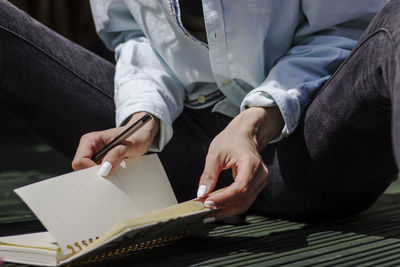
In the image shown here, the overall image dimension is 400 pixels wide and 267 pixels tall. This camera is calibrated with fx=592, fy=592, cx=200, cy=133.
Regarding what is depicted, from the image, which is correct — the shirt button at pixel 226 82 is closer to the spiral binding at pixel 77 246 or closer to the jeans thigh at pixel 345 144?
the jeans thigh at pixel 345 144

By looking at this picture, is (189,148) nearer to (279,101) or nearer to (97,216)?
(279,101)

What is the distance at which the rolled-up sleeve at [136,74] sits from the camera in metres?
1.17

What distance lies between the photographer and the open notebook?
83 cm

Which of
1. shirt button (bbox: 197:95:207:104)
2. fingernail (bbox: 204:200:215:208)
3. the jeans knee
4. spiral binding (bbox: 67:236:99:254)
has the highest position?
the jeans knee

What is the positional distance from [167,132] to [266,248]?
12.3 inches

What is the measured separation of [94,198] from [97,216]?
0.10 feet

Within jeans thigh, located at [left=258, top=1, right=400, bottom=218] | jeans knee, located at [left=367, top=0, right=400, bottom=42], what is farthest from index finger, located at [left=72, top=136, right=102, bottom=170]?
jeans knee, located at [left=367, top=0, right=400, bottom=42]

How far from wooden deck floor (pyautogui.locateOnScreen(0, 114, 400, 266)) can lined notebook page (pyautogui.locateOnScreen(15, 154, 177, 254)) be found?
0.27 feet

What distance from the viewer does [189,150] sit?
1316 millimetres

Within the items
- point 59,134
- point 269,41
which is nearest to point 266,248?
point 269,41

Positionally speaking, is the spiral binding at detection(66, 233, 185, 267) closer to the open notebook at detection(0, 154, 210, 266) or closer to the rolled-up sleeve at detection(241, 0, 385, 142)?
the open notebook at detection(0, 154, 210, 266)

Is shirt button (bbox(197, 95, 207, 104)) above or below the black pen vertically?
below

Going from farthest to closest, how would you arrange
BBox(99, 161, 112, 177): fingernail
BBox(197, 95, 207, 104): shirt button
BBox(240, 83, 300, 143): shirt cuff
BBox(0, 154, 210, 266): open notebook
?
BBox(197, 95, 207, 104): shirt button
BBox(240, 83, 300, 143): shirt cuff
BBox(99, 161, 112, 177): fingernail
BBox(0, 154, 210, 266): open notebook

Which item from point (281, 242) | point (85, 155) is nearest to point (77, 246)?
point (85, 155)
